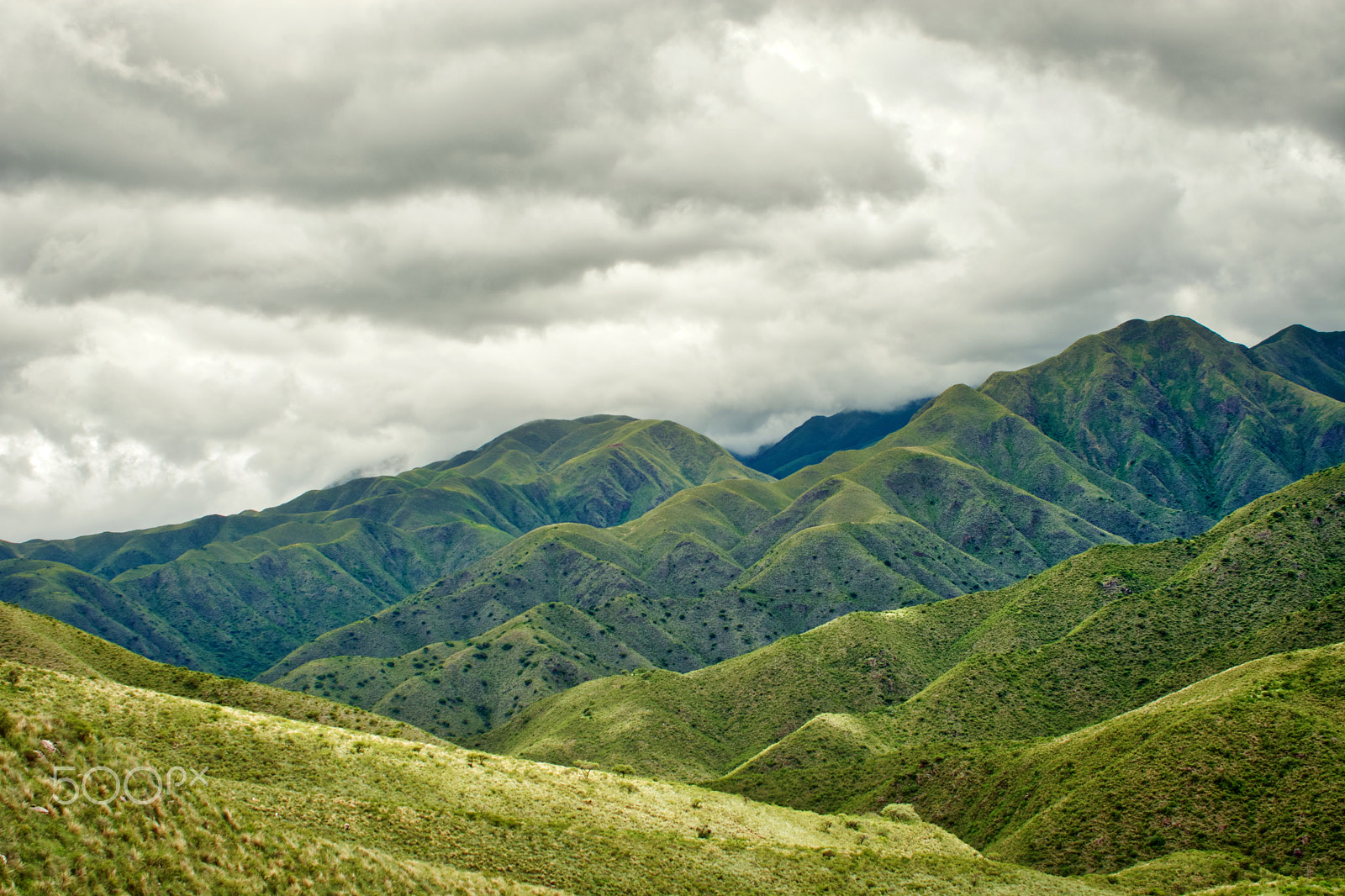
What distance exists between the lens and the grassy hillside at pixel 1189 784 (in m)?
67.6

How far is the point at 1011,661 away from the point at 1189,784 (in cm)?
7221

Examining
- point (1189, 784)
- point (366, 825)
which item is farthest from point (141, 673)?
point (1189, 784)

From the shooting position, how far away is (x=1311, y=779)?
68.8 metres

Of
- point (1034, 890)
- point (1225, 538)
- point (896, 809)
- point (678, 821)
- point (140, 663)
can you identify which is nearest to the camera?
point (1034, 890)

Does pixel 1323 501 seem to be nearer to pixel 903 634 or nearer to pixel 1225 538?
pixel 1225 538

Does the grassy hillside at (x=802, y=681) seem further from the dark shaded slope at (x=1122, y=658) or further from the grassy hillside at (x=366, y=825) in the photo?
the grassy hillside at (x=366, y=825)

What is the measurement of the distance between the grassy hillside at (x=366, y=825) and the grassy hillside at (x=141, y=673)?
27.2m

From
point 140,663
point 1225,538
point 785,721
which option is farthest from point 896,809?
point 1225,538

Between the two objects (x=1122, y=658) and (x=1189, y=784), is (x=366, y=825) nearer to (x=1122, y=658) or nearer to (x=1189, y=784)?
(x=1189, y=784)

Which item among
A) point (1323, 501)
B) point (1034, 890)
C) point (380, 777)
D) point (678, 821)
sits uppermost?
point (1323, 501)

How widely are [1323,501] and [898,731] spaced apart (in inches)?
3452

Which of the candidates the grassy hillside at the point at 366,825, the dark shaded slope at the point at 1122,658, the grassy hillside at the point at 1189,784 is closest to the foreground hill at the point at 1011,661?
the dark shaded slope at the point at 1122,658

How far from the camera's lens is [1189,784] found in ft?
242

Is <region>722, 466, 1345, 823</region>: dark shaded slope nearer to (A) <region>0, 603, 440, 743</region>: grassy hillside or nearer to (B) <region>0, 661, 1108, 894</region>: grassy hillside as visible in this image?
(B) <region>0, 661, 1108, 894</region>: grassy hillside
